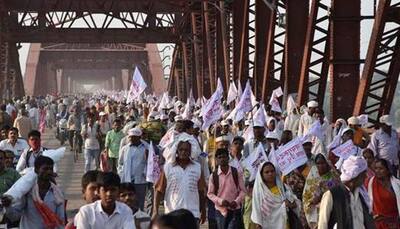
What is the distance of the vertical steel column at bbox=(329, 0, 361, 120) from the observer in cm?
1396

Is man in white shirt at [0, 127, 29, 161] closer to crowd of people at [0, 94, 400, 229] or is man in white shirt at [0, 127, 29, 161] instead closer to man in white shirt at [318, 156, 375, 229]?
crowd of people at [0, 94, 400, 229]

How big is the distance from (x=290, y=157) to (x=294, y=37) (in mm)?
8954

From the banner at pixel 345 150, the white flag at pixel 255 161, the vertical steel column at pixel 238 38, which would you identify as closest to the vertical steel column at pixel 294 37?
the vertical steel column at pixel 238 38

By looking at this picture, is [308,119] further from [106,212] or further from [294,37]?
[106,212]

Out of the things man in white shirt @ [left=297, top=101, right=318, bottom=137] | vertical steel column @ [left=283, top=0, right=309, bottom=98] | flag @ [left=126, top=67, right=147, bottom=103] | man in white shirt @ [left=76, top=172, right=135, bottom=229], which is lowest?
man in white shirt @ [left=76, top=172, right=135, bottom=229]

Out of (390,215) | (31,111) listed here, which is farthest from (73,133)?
(390,215)

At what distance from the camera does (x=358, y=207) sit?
22.6ft

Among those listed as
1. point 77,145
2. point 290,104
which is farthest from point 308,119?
point 77,145

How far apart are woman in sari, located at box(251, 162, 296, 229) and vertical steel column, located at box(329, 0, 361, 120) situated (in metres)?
6.26

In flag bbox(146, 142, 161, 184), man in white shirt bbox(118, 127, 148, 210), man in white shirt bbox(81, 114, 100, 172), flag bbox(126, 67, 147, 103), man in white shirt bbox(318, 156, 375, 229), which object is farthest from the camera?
flag bbox(126, 67, 147, 103)

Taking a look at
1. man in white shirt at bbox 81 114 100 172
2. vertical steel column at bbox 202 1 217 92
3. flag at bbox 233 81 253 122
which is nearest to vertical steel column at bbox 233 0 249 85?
vertical steel column at bbox 202 1 217 92

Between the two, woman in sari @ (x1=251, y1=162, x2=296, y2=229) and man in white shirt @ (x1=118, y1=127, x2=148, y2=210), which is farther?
man in white shirt @ (x1=118, y1=127, x2=148, y2=210)

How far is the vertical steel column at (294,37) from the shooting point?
1758 centimetres

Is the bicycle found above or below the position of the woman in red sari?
below
